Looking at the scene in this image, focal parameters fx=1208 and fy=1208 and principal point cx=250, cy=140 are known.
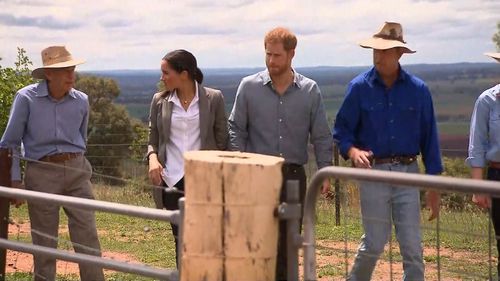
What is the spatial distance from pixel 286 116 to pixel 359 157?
60cm

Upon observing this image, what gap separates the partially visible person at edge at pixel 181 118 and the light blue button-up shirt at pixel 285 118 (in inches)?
11.8

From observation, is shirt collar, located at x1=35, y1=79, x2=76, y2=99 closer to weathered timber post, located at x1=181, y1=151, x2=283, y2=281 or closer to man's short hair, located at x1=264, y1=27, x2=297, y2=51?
man's short hair, located at x1=264, y1=27, x2=297, y2=51

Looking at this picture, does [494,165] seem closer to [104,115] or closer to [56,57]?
[56,57]

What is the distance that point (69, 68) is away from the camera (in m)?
7.85

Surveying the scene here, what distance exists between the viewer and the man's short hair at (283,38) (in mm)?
6945

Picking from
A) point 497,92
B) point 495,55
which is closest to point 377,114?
point 497,92

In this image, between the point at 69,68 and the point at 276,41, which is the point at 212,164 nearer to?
the point at 276,41

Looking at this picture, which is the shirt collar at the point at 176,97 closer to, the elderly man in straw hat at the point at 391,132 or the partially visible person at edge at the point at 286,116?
Answer: the partially visible person at edge at the point at 286,116

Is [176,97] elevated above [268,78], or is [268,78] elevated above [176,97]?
[268,78]

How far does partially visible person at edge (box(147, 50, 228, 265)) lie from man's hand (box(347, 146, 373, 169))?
1.01 m

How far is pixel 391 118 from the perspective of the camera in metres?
6.90

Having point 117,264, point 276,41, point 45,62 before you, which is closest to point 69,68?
point 45,62

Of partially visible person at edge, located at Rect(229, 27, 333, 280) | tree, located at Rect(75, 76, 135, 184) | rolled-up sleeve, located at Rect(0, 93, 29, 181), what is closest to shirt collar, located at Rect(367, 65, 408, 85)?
partially visible person at edge, located at Rect(229, 27, 333, 280)

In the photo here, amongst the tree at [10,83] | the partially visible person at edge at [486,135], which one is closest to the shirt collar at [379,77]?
the partially visible person at edge at [486,135]
